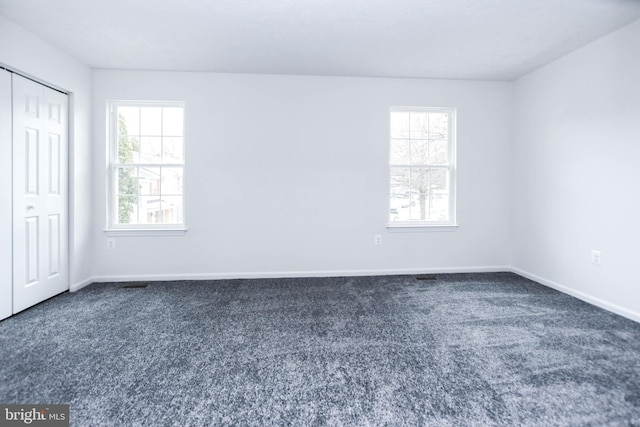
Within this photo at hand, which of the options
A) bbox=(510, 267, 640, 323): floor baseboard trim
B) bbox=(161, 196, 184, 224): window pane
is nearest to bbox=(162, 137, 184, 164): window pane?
bbox=(161, 196, 184, 224): window pane

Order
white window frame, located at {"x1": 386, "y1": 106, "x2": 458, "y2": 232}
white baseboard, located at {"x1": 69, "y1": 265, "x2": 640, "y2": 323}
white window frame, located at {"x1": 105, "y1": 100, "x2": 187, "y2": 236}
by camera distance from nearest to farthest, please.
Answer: white baseboard, located at {"x1": 69, "y1": 265, "x2": 640, "y2": 323} → white window frame, located at {"x1": 105, "y1": 100, "x2": 187, "y2": 236} → white window frame, located at {"x1": 386, "y1": 106, "x2": 458, "y2": 232}

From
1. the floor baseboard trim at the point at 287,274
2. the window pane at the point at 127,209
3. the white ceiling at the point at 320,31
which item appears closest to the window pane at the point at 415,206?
the floor baseboard trim at the point at 287,274

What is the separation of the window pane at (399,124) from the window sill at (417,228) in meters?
1.15

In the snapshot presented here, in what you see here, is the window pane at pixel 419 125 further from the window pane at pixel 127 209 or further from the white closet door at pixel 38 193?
the white closet door at pixel 38 193

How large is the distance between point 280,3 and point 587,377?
3.15 meters

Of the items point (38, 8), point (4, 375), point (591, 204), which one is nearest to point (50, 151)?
point (38, 8)

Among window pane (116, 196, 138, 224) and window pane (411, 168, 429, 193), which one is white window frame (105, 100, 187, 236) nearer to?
window pane (116, 196, 138, 224)

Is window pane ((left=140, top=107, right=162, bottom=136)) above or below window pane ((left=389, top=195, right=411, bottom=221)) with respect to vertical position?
above

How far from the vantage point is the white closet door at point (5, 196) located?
257 centimetres

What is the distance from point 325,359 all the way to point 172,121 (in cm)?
327

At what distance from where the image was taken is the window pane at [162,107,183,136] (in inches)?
150

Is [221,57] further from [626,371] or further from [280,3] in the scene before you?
[626,371]

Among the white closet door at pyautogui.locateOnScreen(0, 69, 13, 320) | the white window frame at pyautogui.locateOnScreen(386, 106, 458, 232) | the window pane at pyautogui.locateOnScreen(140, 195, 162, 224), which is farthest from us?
the white window frame at pyautogui.locateOnScreen(386, 106, 458, 232)

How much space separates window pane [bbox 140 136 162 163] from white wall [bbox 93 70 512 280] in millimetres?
375
